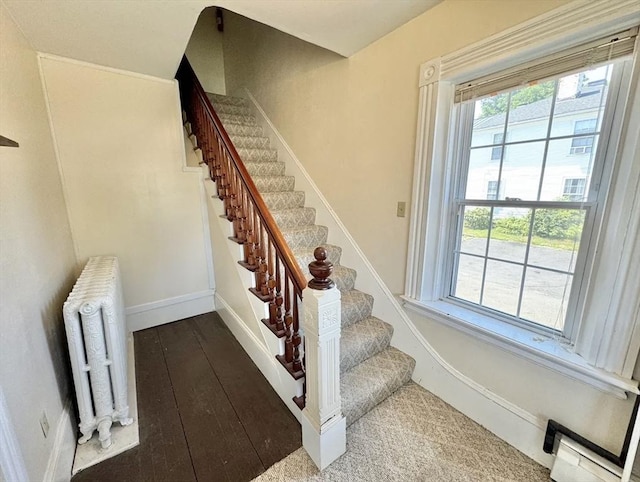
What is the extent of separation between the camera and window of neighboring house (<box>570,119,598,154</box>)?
3.94 feet

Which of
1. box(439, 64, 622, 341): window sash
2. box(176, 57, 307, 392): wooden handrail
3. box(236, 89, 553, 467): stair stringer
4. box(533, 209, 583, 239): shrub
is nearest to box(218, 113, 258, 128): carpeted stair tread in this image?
box(176, 57, 307, 392): wooden handrail

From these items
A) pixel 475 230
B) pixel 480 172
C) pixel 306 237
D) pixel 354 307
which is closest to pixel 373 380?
pixel 354 307

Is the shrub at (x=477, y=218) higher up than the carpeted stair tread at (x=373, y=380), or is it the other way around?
the shrub at (x=477, y=218)

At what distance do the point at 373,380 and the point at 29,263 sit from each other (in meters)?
1.98

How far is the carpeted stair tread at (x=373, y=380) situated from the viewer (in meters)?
1.63

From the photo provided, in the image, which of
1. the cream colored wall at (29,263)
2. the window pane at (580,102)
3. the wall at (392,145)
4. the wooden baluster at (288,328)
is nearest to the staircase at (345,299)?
the wall at (392,145)

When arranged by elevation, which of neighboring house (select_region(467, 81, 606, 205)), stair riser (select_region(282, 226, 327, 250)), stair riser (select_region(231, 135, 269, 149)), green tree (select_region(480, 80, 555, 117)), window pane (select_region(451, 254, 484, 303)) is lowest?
window pane (select_region(451, 254, 484, 303))

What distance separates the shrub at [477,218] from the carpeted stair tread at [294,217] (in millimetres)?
1426

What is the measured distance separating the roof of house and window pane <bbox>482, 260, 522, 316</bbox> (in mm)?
787

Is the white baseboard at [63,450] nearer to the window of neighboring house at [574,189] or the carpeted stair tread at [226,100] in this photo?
the window of neighboring house at [574,189]

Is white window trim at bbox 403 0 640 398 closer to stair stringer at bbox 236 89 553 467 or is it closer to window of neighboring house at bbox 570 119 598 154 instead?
window of neighboring house at bbox 570 119 598 154

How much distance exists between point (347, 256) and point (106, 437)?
195 cm

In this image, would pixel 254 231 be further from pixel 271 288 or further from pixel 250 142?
pixel 250 142

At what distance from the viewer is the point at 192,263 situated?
2.88 meters
